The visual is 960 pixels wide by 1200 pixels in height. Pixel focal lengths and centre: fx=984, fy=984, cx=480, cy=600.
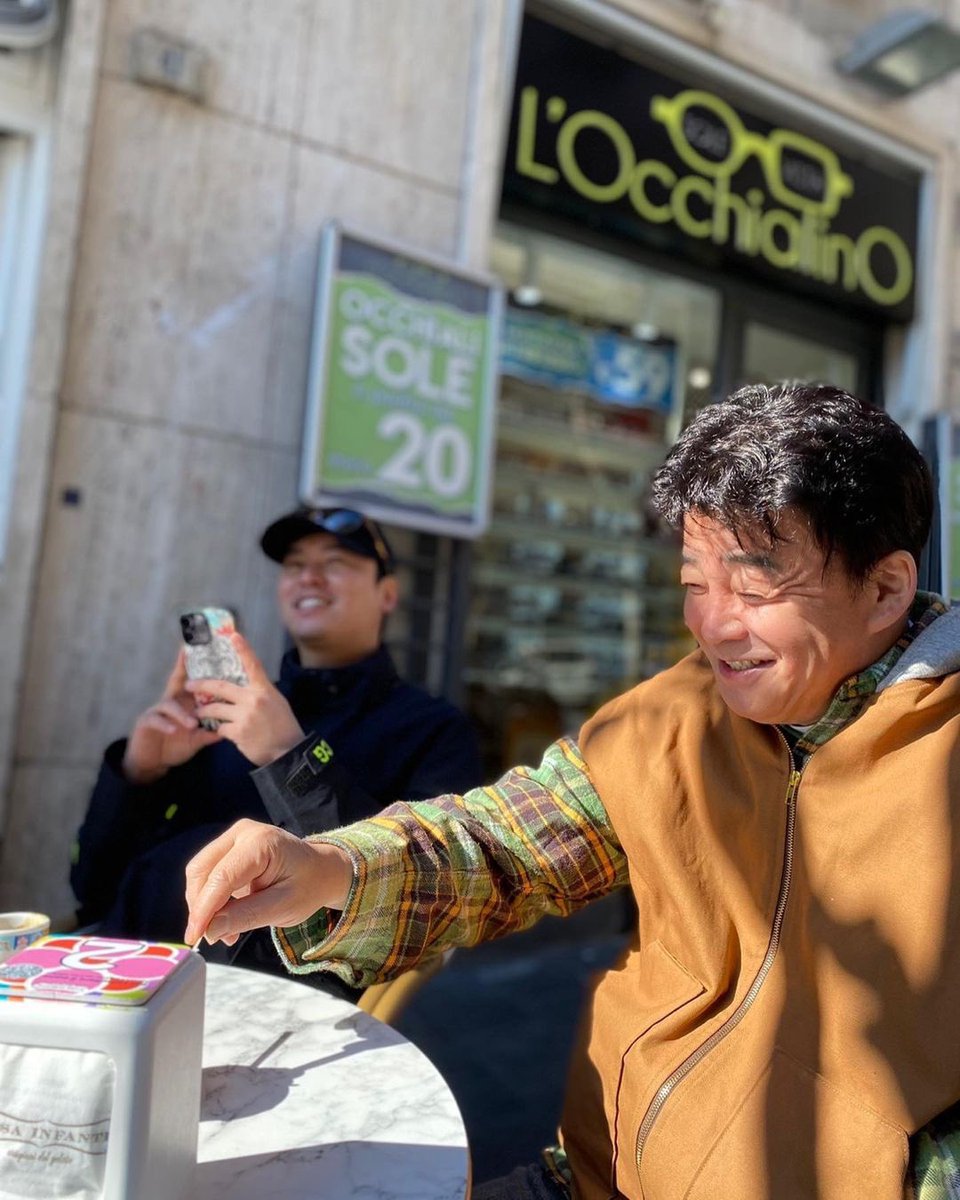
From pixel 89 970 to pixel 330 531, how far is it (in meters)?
1.48

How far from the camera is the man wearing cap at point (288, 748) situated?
1741 millimetres

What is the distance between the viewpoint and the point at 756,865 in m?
1.18

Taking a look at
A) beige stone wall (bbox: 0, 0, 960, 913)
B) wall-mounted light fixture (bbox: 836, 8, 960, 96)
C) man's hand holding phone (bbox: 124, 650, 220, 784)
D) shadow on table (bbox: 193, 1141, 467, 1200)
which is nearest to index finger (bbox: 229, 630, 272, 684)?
man's hand holding phone (bbox: 124, 650, 220, 784)

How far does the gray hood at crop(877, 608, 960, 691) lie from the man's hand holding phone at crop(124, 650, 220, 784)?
1314 millimetres

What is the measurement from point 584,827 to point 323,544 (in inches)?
46.3

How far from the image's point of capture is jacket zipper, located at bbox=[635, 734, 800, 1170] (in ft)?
3.68

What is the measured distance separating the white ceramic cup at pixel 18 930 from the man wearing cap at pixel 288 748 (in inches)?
15.4

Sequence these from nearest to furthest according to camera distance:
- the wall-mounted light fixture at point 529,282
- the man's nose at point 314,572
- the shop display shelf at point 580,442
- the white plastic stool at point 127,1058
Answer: the white plastic stool at point 127,1058 → the man's nose at point 314,572 → the wall-mounted light fixture at point 529,282 → the shop display shelf at point 580,442

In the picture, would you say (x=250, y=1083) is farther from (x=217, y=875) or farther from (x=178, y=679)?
(x=178, y=679)

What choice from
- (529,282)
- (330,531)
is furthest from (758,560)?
(529,282)

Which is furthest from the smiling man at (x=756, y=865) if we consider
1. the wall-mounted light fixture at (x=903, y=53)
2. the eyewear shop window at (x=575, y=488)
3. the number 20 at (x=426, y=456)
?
the wall-mounted light fixture at (x=903, y=53)

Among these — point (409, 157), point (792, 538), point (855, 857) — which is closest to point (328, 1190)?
point (855, 857)

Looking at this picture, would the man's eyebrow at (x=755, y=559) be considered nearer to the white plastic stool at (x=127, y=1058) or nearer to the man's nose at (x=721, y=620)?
the man's nose at (x=721, y=620)

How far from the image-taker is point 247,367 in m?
3.56
